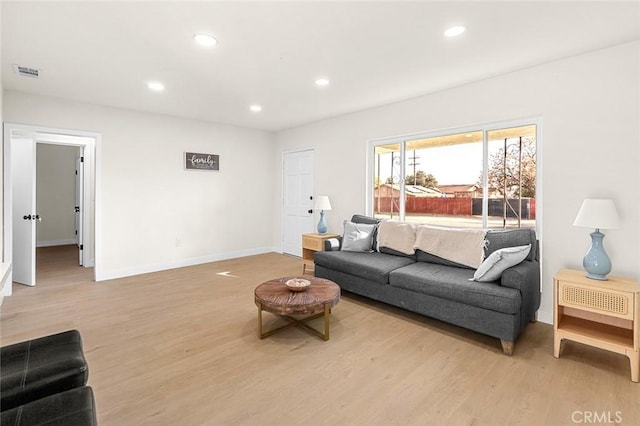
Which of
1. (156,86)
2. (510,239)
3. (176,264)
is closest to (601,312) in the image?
(510,239)

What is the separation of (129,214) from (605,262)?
5713 mm

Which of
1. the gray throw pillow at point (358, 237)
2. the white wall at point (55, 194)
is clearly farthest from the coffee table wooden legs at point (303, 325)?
the white wall at point (55, 194)

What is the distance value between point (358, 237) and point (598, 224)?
7.90 ft

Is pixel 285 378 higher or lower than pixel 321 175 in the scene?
lower

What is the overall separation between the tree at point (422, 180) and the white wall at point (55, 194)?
7.30 m

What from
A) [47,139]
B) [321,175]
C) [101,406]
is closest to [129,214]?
[47,139]

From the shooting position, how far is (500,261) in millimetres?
2625

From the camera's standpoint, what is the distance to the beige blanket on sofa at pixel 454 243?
315 cm

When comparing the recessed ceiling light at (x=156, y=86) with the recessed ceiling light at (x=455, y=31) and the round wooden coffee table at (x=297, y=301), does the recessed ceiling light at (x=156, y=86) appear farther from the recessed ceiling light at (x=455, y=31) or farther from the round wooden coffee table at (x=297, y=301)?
the recessed ceiling light at (x=455, y=31)

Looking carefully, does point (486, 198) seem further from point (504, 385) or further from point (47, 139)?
point (47, 139)

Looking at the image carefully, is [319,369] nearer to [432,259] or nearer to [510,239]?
[432,259]

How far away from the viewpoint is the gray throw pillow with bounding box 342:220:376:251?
4.09m

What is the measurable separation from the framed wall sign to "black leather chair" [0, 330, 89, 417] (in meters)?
4.05

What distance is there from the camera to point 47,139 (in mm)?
4582
